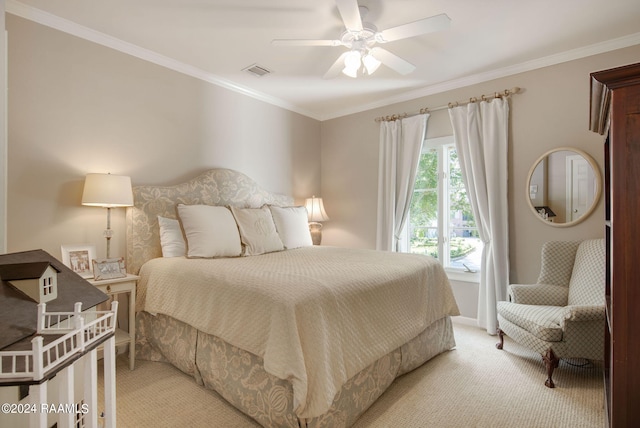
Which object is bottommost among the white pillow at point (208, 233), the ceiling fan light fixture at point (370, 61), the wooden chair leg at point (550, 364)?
the wooden chair leg at point (550, 364)

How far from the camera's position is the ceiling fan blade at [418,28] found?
194cm

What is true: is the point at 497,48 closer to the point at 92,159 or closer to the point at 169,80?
the point at 169,80

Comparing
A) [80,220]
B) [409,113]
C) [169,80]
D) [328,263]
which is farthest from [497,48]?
[80,220]

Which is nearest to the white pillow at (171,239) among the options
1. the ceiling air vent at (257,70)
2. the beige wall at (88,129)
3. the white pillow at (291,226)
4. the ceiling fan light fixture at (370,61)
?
A: the beige wall at (88,129)

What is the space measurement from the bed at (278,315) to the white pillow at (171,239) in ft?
0.06

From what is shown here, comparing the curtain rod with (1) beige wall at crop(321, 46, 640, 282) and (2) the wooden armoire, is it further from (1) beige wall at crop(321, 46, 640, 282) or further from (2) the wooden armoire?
(2) the wooden armoire

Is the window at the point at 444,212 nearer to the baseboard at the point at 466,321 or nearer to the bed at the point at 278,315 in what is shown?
the baseboard at the point at 466,321

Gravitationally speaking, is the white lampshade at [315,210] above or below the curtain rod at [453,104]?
below

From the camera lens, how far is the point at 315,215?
440 cm

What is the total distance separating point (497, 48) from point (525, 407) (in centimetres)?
286

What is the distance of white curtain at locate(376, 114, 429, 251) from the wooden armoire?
269cm

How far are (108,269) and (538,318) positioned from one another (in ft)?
10.5

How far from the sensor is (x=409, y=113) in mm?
4020

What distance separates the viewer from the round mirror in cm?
286
